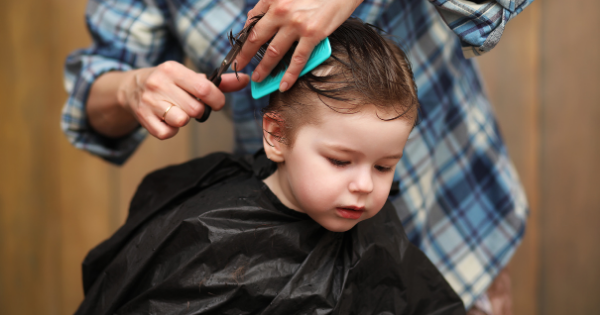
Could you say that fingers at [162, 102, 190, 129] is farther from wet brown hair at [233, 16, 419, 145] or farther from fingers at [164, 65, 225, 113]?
wet brown hair at [233, 16, 419, 145]

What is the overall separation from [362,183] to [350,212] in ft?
0.18

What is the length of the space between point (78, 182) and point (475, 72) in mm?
1302

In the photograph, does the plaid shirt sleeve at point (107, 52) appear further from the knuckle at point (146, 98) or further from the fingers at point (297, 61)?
the fingers at point (297, 61)

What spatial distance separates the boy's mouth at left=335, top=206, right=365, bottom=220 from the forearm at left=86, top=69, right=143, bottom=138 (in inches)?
17.4

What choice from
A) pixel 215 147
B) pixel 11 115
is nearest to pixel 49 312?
pixel 11 115

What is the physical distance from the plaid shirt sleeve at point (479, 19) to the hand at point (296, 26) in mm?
165

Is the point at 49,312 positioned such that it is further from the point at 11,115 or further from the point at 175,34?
the point at 175,34

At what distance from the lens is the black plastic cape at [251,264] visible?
66 centimetres

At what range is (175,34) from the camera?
94 centimetres

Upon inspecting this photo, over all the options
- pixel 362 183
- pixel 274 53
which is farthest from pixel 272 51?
pixel 362 183

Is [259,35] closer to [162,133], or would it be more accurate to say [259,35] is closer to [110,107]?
[162,133]

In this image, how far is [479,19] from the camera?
2.15 feet

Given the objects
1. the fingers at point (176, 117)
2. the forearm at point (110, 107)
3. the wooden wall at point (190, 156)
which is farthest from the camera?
the wooden wall at point (190, 156)

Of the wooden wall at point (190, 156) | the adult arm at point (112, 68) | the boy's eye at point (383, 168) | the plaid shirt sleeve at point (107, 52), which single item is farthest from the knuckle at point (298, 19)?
the wooden wall at point (190, 156)
